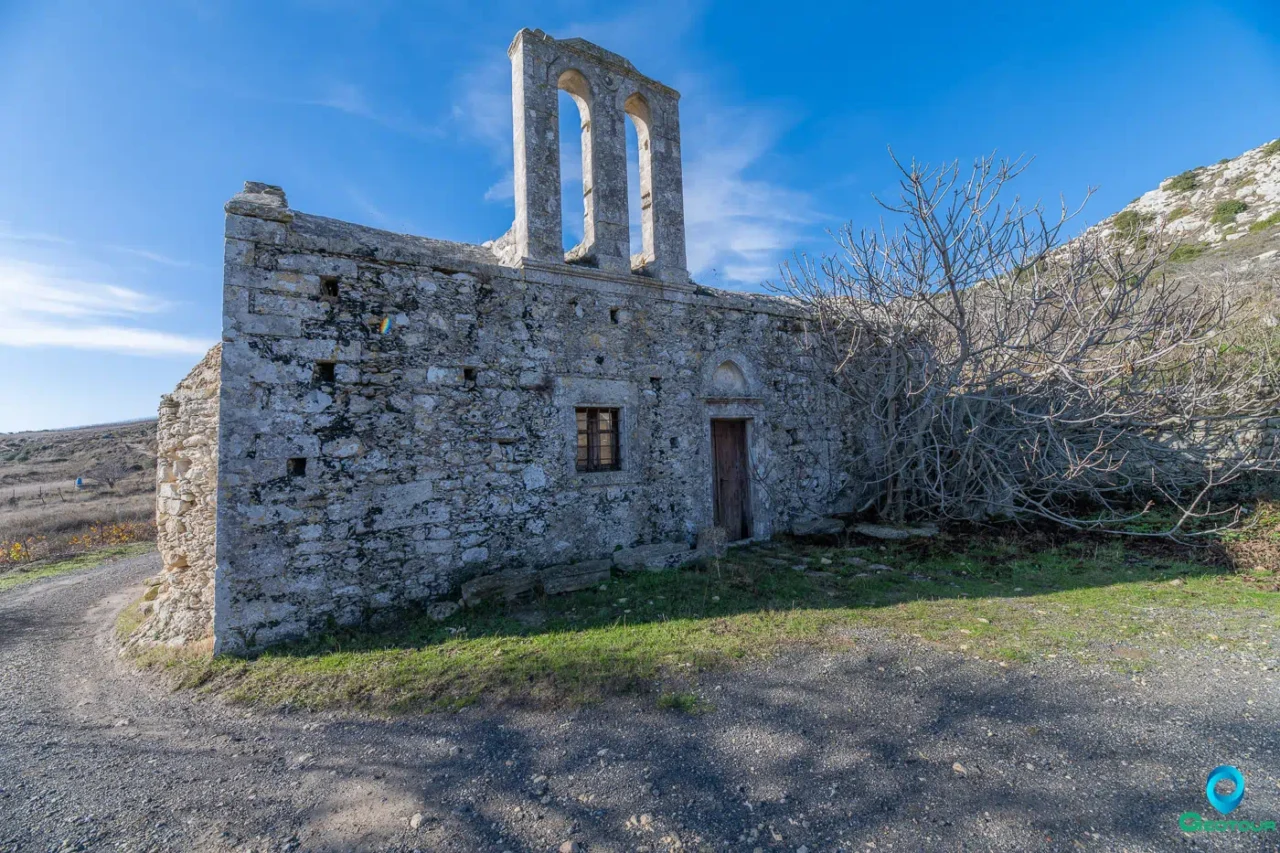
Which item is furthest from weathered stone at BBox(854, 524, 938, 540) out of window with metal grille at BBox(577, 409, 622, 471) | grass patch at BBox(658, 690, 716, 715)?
grass patch at BBox(658, 690, 716, 715)

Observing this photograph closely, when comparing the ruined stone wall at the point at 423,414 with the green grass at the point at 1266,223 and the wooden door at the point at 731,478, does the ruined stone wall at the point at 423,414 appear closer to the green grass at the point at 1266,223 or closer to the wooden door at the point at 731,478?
the wooden door at the point at 731,478

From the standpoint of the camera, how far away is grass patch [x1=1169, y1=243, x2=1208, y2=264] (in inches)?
727

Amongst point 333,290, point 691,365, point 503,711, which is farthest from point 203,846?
point 691,365

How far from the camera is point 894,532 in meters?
8.61

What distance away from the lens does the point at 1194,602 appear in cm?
569

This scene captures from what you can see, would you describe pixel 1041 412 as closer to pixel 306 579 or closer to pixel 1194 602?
pixel 1194 602

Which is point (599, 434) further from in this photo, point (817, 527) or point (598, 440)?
point (817, 527)

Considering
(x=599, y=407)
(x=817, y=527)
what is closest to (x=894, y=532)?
(x=817, y=527)

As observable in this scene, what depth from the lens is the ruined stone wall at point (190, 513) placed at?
5629 millimetres

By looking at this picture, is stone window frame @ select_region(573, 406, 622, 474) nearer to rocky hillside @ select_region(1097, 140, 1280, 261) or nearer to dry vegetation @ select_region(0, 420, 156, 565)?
dry vegetation @ select_region(0, 420, 156, 565)

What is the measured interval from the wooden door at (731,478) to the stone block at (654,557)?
132 centimetres

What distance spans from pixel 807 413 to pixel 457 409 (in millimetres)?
5749

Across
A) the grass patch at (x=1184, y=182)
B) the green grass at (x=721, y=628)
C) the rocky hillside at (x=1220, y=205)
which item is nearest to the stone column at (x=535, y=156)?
the green grass at (x=721, y=628)

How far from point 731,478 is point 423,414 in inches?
184
